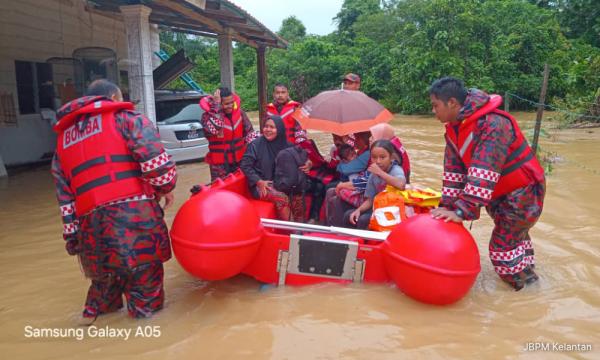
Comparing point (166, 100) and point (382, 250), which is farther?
point (166, 100)

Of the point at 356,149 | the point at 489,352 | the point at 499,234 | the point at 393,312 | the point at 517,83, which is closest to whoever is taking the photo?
the point at 489,352

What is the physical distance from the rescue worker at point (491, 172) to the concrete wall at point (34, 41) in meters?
7.20

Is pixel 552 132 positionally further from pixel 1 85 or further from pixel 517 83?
pixel 1 85

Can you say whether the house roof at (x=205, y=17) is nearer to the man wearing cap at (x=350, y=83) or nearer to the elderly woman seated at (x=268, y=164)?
the man wearing cap at (x=350, y=83)

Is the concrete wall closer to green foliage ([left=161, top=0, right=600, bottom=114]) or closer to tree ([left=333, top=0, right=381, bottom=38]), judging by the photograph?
green foliage ([left=161, top=0, right=600, bottom=114])

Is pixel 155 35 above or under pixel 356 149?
above

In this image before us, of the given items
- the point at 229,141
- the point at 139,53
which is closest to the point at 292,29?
the point at 139,53

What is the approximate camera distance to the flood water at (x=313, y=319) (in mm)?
2752

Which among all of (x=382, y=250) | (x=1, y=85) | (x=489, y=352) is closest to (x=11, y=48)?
(x=1, y=85)

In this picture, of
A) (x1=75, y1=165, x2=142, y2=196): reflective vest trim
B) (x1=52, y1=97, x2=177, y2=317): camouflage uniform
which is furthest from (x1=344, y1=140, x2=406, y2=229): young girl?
(x1=75, y1=165, x2=142, y2=196): reflective vest trim

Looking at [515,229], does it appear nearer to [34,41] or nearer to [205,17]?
[205,17]

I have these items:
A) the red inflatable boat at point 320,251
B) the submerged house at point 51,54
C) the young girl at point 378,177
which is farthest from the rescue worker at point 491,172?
the submerged house at point 51,54

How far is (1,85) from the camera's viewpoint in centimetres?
870

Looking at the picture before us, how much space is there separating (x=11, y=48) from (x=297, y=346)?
8.59m
